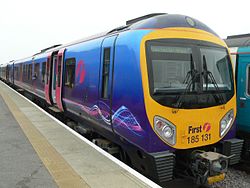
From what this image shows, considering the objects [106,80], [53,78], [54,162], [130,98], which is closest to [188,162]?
[130,98]

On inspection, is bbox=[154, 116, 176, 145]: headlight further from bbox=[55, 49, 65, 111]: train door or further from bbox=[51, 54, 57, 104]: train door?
bbox=[51, 54, 57, 104]: train door

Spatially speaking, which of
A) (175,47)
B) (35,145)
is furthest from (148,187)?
(35,145)

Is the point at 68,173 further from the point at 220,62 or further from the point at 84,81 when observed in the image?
the point at 220,62

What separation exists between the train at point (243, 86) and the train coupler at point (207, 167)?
90.0 inches

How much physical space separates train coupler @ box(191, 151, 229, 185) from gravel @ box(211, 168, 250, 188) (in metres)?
1.02

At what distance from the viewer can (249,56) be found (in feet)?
21.4

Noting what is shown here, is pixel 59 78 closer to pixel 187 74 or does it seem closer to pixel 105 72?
pixel 105 72

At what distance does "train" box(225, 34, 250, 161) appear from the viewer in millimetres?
6562

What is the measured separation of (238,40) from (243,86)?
136cm

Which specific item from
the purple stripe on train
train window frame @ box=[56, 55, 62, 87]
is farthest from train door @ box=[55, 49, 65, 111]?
the purple stripe on train

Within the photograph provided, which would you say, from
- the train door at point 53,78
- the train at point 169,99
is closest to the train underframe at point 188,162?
the train at point 169,99

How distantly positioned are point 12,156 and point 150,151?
260 centimetres

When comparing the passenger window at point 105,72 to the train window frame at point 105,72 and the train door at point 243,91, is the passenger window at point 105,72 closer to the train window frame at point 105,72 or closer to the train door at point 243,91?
the train window frame at point 105,72

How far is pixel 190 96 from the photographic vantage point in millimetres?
4852
